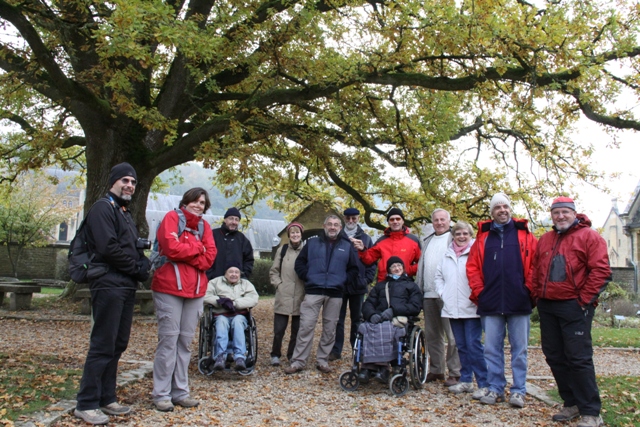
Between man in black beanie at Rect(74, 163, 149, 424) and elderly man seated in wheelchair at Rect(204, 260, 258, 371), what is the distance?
1.57 m

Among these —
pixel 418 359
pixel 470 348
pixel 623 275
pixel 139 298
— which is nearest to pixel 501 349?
pixel 470 348

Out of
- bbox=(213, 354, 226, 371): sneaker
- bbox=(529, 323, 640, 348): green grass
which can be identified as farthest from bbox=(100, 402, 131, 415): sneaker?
bbox=(529, 323, 640, 348): green grass

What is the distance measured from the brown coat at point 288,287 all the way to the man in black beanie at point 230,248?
37 cm

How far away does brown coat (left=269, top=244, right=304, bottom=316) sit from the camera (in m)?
7.30

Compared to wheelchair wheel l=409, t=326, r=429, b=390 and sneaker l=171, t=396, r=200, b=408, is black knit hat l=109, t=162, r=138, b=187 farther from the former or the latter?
wheelchair wheel l=409, t=326, r=429, b=390

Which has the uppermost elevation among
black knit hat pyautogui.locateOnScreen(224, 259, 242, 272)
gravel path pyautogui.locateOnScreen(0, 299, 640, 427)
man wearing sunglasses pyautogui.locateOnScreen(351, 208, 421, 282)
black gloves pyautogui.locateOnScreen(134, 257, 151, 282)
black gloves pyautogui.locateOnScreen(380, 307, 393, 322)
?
man wearing sunglasses pyautogui.locateOnScreen(351, 208, 421, 282)

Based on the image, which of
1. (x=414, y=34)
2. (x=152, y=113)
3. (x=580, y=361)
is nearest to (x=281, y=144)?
(x=152, y=113)

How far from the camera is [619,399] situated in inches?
216

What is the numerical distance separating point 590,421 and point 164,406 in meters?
3.67

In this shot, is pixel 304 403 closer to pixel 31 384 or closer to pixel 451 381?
pixel 451 381

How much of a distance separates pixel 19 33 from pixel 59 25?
0.72m

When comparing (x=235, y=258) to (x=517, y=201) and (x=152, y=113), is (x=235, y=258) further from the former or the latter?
(x=517, y=201)

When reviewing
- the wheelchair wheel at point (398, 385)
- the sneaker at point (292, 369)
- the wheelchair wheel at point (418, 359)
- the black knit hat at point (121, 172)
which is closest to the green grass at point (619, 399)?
the wheelchair wheel at point (418, 359)

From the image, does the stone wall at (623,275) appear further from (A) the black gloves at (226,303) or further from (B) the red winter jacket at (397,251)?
(A) the black gloves at (226,303)
